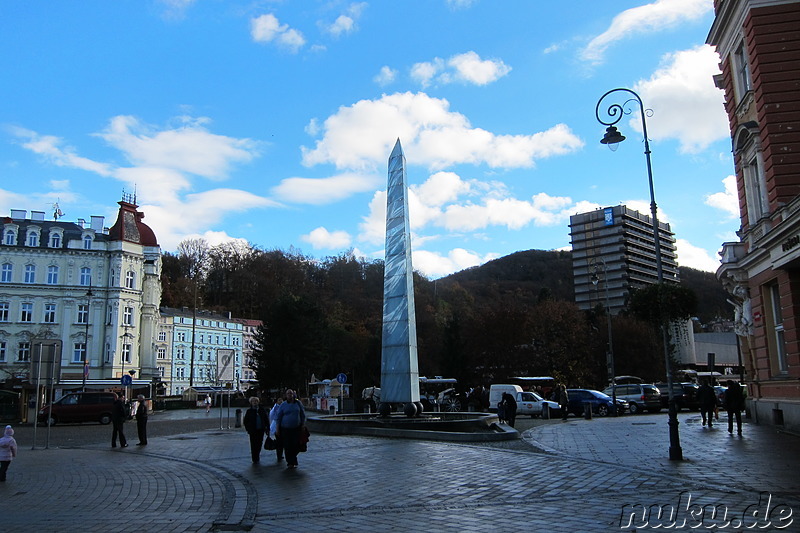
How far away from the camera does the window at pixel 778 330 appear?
20.8 metres

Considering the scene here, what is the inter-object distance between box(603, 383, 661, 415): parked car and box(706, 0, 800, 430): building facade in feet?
46.9

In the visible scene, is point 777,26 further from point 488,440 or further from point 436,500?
point 436,500

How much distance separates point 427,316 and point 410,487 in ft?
217

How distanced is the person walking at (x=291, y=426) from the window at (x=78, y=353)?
5436 centimetres

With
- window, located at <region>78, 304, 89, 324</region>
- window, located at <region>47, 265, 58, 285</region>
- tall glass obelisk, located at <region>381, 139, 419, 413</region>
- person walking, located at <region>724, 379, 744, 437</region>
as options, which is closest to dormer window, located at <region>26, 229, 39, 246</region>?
window, located at <region>47, 265, 58, 285</region>

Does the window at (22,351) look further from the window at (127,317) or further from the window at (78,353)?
the window at (127,317)

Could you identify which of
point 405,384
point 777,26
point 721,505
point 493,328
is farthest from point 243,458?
point 493,328

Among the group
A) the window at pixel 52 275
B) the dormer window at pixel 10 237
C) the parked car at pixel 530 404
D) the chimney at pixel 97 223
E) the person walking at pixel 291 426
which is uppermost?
the chimney at pixel 97 223

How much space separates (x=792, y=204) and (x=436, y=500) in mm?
14705

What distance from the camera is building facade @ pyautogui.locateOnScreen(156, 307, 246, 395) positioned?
8238 centimetres

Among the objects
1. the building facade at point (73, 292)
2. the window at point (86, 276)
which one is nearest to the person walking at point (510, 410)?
the building facade at point (73, 292)

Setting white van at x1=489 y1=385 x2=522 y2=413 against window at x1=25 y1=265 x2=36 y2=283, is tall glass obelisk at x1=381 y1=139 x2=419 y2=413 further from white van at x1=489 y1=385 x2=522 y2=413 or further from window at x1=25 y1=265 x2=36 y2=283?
window at x1=25 y1=265 x2=36 y2=283

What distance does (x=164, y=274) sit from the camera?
8988cm

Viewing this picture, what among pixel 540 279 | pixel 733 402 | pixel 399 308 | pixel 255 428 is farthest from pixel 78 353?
pixel 540 279
